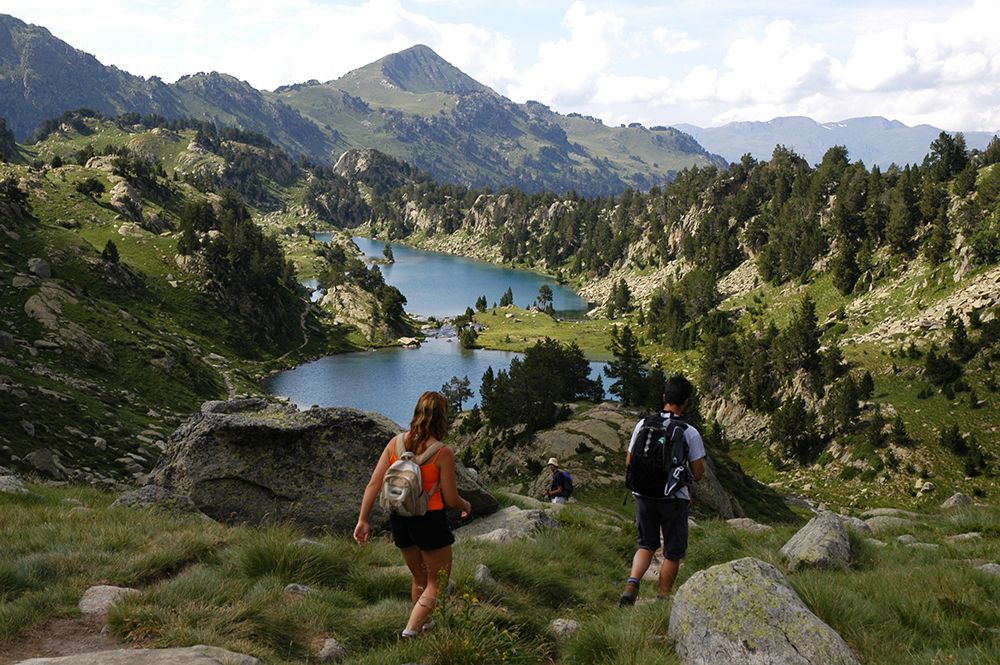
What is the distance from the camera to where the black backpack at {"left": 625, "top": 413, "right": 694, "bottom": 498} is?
8477 mm

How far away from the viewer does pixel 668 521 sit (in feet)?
28.7

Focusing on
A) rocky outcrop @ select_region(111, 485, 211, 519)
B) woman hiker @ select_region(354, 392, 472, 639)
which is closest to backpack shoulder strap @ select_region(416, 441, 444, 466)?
woman hiker @ select_region(354, 392, 472, 639)

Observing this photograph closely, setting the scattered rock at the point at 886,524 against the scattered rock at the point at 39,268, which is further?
the scattered rock at the point at 39,268

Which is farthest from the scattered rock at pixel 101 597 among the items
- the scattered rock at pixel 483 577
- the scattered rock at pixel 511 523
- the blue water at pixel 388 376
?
the blue water at pixel 388 376

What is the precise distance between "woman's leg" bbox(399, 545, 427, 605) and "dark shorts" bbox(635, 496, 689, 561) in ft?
11.1

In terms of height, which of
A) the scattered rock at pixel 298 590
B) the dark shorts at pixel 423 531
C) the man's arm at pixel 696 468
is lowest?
the scattered rock at pixel 298 590

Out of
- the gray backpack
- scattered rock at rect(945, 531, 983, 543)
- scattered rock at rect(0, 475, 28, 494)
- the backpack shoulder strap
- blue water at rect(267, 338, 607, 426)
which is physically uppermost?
the backpack shoulder strap

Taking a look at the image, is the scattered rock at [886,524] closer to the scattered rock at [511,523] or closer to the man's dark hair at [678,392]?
the scattered rock at [511,523]

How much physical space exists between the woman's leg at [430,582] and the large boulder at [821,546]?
21.7ft

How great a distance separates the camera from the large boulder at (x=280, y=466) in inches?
523

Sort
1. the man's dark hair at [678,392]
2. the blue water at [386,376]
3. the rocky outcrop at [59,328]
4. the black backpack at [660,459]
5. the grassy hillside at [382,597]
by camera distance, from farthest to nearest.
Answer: the blue water at [386,376]
the rocky outcrop at [59,328]
the man's dark hair at [678,392]
the black backpack at [660,459]
the grassy hillside at [382,597]

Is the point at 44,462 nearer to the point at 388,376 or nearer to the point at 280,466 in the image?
the point at 280,466

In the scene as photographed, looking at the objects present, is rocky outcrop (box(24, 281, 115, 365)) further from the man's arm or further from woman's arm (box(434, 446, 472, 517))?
the man's arm

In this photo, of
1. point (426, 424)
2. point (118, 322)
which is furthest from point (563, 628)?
point (118, 322)
